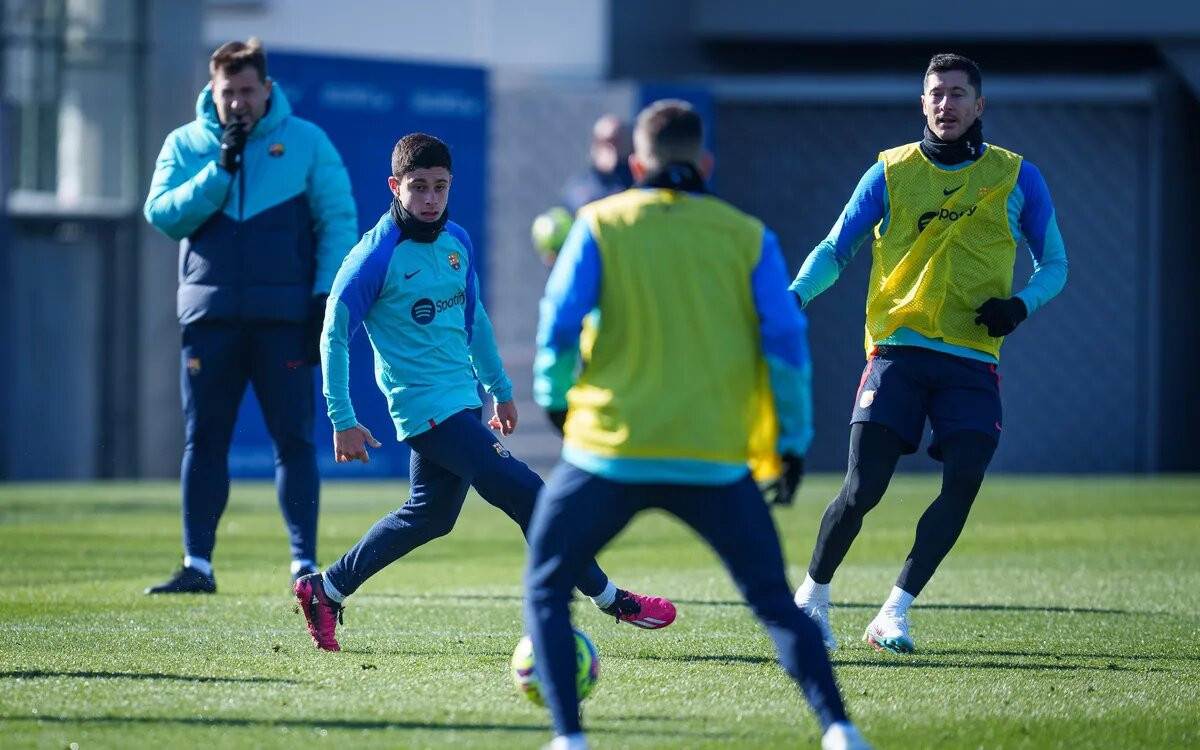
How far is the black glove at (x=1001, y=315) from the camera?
258 inches

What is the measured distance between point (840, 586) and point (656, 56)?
38.0 ft

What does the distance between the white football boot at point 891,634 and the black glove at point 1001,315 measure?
1048 mm

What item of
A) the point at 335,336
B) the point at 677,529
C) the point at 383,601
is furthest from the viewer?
the point at 677,529

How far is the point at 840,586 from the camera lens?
901cm

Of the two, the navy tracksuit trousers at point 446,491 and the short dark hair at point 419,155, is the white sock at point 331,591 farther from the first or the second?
the short dark hair at point 419,155

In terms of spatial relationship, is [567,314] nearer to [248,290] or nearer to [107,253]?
[248,290]

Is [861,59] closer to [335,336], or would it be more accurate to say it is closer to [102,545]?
[102,545]

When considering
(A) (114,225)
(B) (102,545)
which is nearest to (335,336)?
(B) (102,545)

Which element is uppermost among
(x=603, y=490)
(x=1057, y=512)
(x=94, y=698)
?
(x=603, y=490)

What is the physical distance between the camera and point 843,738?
Result: 4.52 m

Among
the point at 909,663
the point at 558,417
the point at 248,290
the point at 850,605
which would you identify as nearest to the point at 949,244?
the point at 909,663

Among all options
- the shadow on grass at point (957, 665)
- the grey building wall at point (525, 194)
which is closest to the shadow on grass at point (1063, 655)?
the shadow on grass at point (957, 665)

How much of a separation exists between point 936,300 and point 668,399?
243 cm

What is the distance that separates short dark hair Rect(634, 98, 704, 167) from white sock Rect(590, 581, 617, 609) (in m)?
2.44
